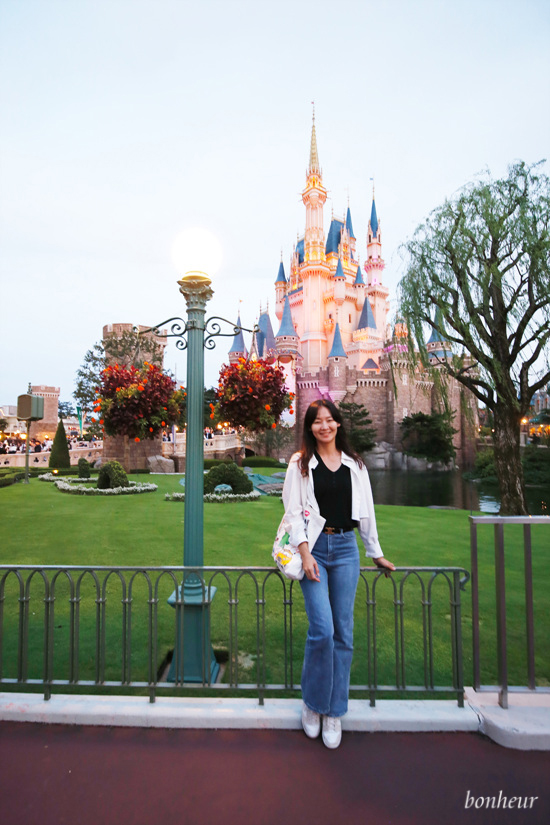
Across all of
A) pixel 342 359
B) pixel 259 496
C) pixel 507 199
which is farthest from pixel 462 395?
pixel 342 359

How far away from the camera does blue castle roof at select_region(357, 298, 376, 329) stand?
159ft

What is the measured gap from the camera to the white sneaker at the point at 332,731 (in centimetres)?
215

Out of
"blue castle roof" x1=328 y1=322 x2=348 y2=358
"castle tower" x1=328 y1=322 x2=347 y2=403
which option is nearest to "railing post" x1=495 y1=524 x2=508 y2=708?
"castle tower" x1=328 y1=322 x2=347 y2=403

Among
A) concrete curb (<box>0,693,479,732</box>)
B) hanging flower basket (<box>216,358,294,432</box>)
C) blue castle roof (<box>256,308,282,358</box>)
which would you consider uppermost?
blue castle roof (<box>256,308,282,358</box>)

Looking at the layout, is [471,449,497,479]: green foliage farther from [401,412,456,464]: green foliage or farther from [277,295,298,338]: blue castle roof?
[277,295,298,338]: blue castle roof

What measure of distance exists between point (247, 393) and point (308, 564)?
86.6 inches

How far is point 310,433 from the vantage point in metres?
2.55

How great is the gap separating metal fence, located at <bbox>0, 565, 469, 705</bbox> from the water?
37.5ft

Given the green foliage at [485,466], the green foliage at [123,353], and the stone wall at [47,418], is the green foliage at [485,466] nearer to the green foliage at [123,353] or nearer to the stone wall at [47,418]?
the green foliage at [123,353]

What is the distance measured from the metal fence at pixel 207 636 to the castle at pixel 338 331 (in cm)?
3760

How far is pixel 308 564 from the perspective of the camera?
221 centimetres

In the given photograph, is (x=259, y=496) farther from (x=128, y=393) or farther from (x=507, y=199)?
(x=507, y=199)

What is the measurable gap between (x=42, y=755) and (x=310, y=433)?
1956 mm

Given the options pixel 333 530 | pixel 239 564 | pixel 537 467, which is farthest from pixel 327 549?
pixel 537 467
